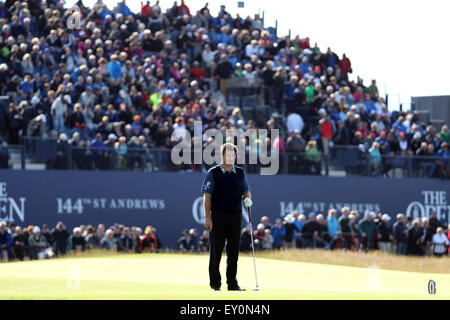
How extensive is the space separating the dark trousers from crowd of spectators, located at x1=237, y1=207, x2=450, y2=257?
15.6 m

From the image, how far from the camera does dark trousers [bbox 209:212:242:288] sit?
15000 mm

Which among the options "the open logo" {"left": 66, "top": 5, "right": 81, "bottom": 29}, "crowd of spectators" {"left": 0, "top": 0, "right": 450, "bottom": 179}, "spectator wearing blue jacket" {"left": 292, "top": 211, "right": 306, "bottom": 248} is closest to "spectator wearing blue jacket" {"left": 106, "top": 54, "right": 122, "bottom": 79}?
"crowd of spectators" {"left": 0, "top": 0, "right": 450, "bottom": 179}

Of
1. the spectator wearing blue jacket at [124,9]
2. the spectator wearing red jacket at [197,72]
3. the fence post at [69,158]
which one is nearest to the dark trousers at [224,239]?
the fence post at [69,158]

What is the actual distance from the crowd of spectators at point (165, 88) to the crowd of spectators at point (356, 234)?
218 centimetres

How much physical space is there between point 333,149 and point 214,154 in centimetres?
458

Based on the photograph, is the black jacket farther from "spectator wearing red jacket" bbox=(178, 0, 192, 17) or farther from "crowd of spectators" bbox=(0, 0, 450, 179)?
"spectator wearing red jacket" bbox=(178, 0, 192, 17)

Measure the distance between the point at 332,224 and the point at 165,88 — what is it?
6231 mm

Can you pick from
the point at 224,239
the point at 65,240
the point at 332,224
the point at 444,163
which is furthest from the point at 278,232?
the point at 224,239

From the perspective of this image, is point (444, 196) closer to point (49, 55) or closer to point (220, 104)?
point (220, 104)

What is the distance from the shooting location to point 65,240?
2886cm

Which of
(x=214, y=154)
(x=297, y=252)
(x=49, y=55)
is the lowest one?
(x=297, y=252)

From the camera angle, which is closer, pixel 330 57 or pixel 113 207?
pixel 113 207

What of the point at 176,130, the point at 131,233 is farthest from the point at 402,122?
the point at 131,233
